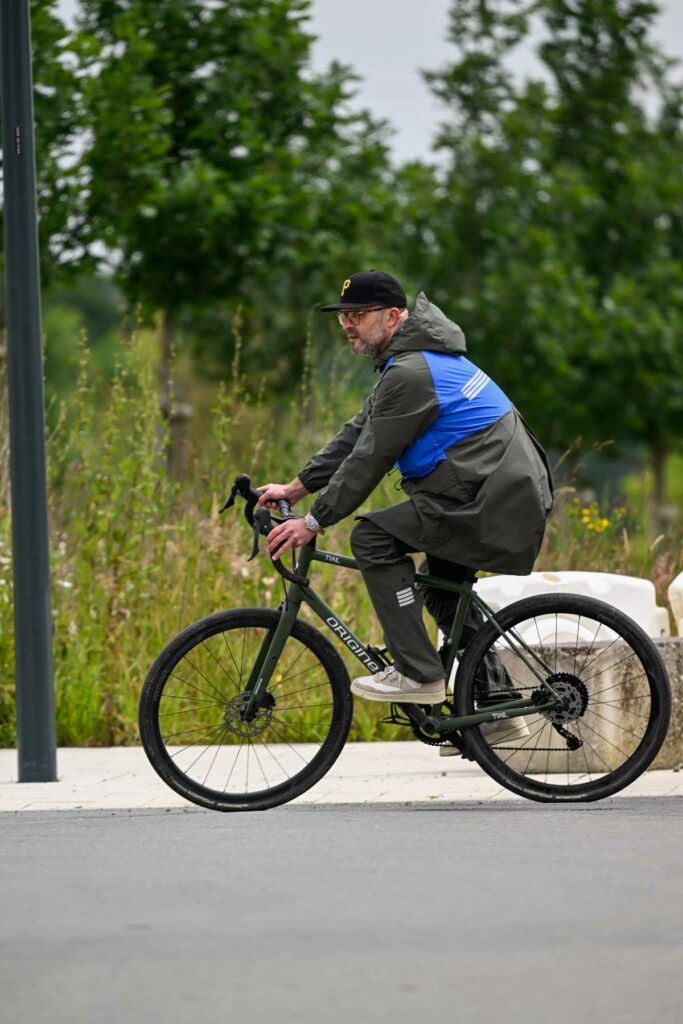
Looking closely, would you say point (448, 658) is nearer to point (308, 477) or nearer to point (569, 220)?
point (308, 477)

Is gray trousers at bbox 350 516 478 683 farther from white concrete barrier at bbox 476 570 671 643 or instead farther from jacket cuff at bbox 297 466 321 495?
white concrete barrier at bbox 476 570 671 643

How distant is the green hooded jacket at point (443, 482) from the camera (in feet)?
21.6

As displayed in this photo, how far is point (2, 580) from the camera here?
32.2 feet

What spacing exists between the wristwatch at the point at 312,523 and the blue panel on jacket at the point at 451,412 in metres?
0.39

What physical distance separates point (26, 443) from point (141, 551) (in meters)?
2.51

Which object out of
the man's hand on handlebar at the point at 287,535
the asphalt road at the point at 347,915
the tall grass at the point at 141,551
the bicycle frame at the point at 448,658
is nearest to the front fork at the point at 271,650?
the bicycle frame at the point at 448,658

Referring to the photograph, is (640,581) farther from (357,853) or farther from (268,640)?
(357,853)

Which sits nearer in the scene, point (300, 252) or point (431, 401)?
point (431, 401)

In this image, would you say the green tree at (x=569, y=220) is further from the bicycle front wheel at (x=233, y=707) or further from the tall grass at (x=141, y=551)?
the bicycle front wheel at (x=233, y=707)

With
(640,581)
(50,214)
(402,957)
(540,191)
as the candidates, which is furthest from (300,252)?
(402,957)

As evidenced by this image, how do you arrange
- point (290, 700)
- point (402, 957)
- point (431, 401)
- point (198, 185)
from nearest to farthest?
point (402, 957) → point (431, 401) → point (290, 700) → point (198, 185)

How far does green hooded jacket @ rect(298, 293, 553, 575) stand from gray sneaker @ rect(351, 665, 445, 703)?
17.7 inches

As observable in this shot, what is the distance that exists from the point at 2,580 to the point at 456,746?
365cm

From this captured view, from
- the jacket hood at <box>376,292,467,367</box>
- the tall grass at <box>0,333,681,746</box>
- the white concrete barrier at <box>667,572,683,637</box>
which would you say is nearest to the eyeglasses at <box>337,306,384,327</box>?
the jacket hood at <box>376,292,467,367</box>
